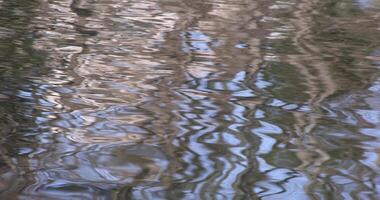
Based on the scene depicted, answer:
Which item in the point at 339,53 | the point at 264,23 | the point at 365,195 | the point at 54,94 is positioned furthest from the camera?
the point at 264,23

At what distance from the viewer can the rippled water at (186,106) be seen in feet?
8.73

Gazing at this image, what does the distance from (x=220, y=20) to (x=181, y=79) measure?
6.01ft

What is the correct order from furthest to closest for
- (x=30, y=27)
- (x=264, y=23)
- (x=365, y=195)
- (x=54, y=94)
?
(x=264, y=23) → (x=30, y=27) → (x=54, y=94) → (x=365, y=195)

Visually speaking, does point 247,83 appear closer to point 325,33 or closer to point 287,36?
point 287,36

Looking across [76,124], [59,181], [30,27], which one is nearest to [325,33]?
[30,27]

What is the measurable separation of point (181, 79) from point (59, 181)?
152 centimetres

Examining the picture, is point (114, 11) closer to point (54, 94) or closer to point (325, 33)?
point (325, 33)

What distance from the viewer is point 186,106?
353 cm

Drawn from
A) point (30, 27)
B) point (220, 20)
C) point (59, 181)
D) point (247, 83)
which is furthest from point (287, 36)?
point (59, 181)

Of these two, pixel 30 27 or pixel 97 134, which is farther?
pixel 30 27

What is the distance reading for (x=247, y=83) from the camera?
394 cm

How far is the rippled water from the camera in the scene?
2.66 metres

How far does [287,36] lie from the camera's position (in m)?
5.11

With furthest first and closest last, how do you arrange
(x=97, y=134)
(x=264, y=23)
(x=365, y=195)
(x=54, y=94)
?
(x=264, y=23) → (x=54, y=94) → (x=97, y=134) → (x=365, y=195)
